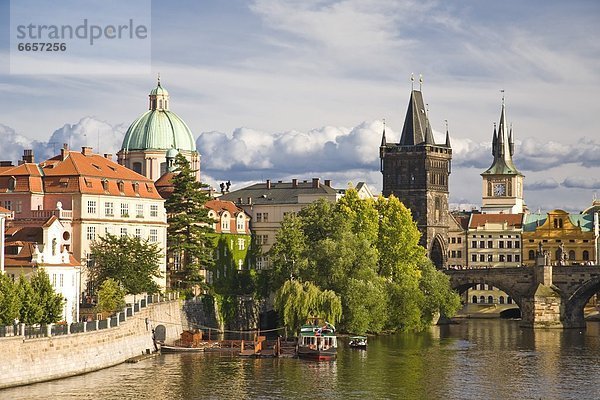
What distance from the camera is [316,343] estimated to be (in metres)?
92.7

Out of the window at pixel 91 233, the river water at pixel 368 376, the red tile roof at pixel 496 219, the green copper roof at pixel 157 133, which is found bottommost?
the river water at pixel 368 376

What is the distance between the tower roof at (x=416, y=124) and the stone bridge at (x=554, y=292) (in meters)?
40.7

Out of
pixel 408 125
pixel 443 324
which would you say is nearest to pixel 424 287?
pixel 443 324

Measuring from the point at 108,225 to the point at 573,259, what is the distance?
3385 inches

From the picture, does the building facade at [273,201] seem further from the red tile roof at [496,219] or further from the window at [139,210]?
the red tile roof at [496,219]

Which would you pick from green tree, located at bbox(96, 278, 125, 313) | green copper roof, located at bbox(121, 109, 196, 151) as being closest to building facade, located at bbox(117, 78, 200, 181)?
green copper roof, located at bbox(121, 109, 196, 151)

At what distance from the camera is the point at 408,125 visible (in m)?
180

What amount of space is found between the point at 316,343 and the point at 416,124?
9100cm

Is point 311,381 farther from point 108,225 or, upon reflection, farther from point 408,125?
point 408,125

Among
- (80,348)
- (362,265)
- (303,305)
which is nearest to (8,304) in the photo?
(80,348)

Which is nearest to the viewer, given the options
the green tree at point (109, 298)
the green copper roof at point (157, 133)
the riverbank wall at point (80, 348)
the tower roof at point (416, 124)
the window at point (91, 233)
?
the riverbank wall at point (80, 348)

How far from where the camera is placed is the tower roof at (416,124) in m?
180

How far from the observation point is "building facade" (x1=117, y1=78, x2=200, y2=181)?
154 m

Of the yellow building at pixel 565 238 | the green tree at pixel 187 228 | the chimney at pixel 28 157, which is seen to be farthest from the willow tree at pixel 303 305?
the yellow building at pixel 565 238
